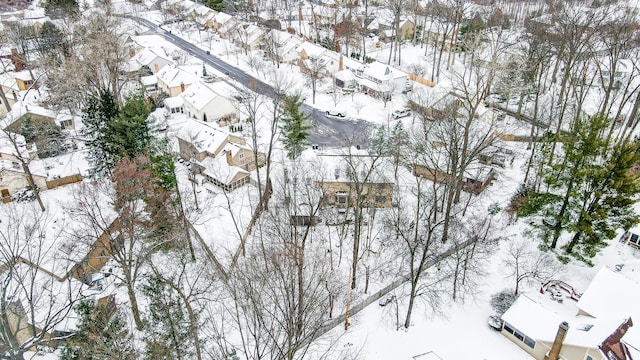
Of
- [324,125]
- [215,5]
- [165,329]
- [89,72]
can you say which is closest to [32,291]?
[165,329]

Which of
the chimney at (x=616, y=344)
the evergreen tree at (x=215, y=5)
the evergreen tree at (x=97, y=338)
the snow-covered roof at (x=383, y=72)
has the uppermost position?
the evergreen tree at (x=215, y=5)

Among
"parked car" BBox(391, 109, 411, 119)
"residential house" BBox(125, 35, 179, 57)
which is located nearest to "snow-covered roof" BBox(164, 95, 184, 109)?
"residential house" BBox(125, 35, 179, 57)

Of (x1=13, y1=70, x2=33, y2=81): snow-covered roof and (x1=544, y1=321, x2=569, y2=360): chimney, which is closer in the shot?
(x1=544, y1=321, x2=569, y2=360): chimney

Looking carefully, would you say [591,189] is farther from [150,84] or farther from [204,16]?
[204,16]

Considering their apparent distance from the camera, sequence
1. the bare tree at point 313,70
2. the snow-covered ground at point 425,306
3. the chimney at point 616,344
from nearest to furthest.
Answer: the chimney at point 616,344
the snow-covered ground at point 425,306
the bare tree at point 313,70

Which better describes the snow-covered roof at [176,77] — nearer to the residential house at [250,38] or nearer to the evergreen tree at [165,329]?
the residential house at [250,38]

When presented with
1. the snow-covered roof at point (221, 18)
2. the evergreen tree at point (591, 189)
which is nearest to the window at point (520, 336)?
the evergreen tree at point (591, 189)

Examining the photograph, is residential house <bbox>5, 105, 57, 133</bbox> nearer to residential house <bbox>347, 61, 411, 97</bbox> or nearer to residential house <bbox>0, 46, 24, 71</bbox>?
residential house <bbox>0, 46, 24, 71</bbox>
